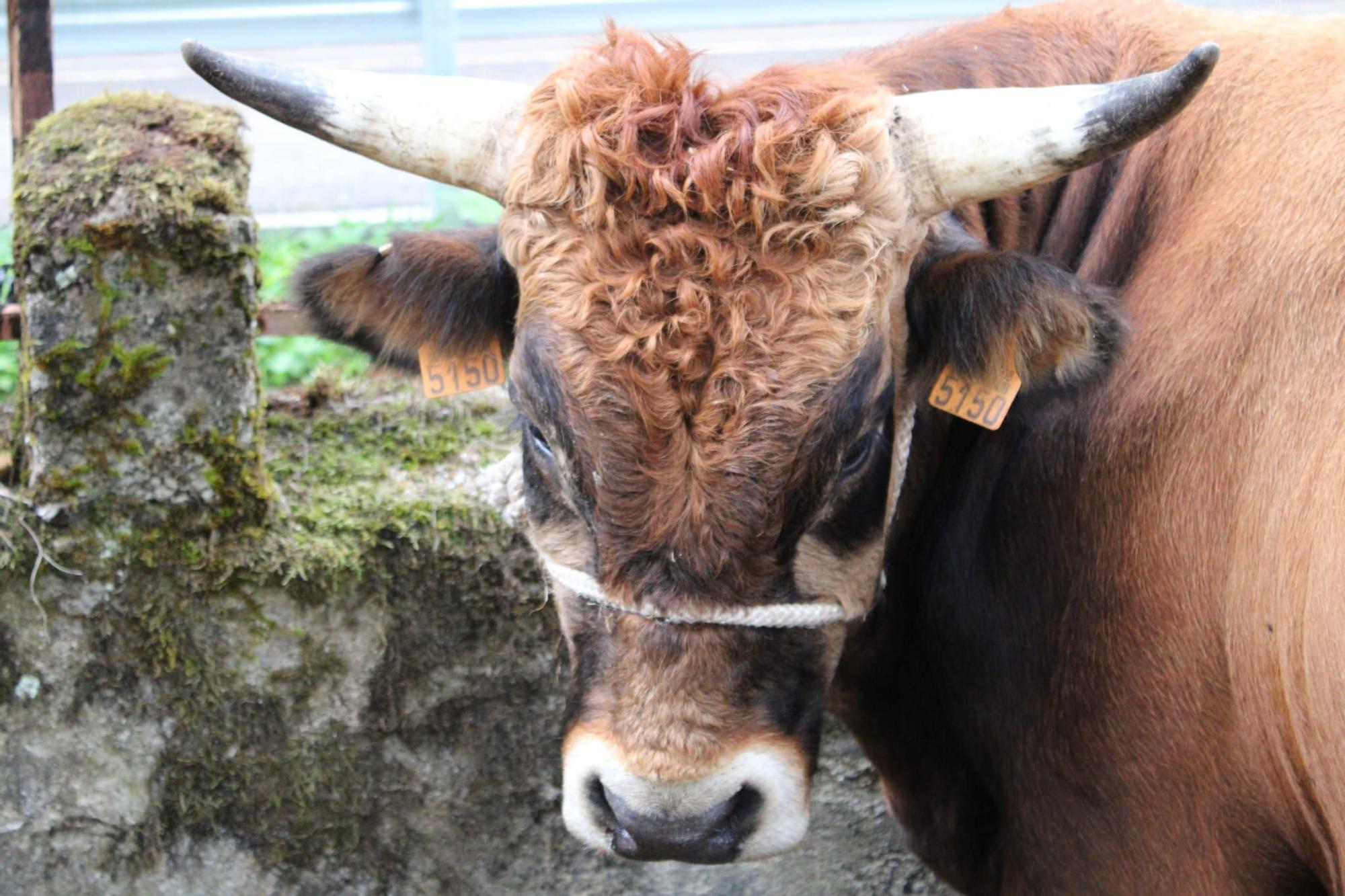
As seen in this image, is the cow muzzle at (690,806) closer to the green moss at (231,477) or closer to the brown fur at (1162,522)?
the brown fur at (1162,522)

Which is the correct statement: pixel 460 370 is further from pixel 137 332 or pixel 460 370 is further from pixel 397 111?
pixel 137 332

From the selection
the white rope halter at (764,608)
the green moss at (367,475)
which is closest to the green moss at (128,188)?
the green moss at (367,475)

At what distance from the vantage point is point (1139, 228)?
3.15 metres

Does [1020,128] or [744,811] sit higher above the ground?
[1020,128]

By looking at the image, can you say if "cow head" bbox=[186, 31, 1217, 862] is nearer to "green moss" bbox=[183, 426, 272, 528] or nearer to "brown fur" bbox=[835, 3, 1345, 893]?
"brown fur" bbox=[835, 3, 1345, 893]

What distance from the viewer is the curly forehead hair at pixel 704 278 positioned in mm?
2562

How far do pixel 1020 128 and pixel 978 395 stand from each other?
0.60 metres

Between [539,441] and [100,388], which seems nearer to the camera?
[539,441]

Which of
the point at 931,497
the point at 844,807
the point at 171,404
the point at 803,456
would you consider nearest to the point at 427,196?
the point at 171,404

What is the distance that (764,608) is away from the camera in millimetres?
2725

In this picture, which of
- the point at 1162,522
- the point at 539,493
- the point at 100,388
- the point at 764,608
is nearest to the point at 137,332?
the point at 100,388

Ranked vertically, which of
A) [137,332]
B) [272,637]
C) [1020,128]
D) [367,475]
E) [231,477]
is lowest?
[272,637]

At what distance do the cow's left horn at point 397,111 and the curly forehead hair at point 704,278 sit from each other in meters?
0.18

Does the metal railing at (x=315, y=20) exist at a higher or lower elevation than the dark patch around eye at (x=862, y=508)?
higher
